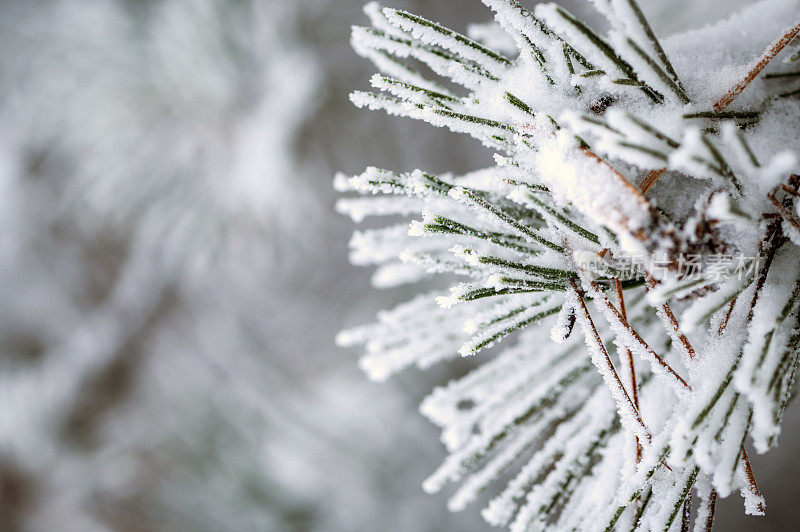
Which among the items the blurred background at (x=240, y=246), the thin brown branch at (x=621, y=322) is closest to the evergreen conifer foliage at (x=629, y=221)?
the thin brown branch at (x=621, y=322)

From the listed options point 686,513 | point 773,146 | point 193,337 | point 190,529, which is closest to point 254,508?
point 190,529

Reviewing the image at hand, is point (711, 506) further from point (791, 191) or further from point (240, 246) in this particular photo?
point (240, 246)

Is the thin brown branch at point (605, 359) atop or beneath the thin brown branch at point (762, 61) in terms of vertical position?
beneath

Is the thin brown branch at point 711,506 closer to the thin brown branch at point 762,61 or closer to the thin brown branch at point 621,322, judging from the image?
the thin brown branch at point 621,322

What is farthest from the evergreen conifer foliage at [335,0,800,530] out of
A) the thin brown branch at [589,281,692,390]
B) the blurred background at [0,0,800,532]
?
the blurred background at [0,0,800,532]

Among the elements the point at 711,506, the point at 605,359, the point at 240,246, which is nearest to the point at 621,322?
the point at 605,359

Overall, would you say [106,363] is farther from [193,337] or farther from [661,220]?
[661,220]
